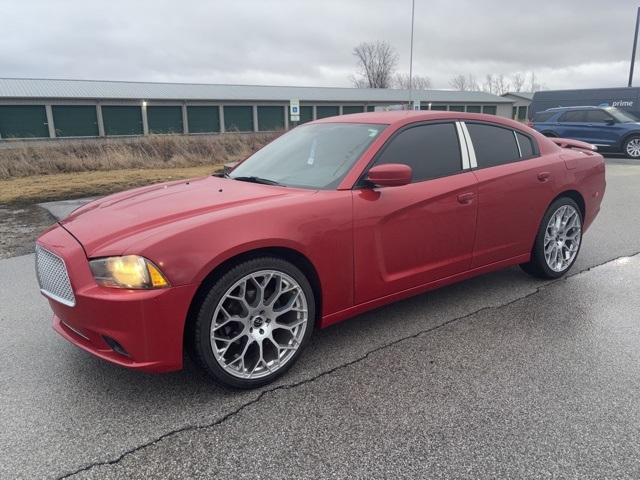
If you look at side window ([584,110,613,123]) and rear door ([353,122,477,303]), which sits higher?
side window ([584,110,613,123])

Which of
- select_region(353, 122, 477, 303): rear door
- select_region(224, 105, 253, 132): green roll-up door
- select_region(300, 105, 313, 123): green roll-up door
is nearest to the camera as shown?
select_region(353, 122, 477, 303): rear door

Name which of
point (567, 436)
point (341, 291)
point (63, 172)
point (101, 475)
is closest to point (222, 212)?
point (341, 291)

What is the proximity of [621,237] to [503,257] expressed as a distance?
3.02 meters

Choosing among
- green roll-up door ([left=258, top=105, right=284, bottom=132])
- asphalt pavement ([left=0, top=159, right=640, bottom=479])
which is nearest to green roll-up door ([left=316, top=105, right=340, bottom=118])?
green roll-up door ([left=258, top=105, right=284, bottom=132])

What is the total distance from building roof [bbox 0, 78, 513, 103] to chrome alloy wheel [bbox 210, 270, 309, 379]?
117 ft

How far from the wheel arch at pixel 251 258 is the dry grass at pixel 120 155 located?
1450cm

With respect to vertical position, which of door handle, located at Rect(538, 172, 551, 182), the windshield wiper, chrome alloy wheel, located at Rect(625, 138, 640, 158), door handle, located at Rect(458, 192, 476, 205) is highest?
the windshield wiper

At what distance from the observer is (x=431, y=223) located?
3.54 metres

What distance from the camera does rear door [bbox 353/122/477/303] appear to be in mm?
3252

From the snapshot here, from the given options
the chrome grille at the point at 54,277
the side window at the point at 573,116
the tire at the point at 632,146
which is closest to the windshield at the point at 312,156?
the chrome grille at the point at 54,277

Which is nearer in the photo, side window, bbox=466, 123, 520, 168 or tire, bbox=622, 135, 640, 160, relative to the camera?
side window, bbox=466, 123, 520, 168

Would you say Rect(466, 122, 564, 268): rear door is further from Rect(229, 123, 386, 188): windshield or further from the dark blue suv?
the dark blue suv

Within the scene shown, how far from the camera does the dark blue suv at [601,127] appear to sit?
16.3 metres

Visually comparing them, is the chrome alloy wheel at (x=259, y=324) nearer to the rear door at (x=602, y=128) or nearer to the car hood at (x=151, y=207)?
the car hood at (x=151, y=207)
